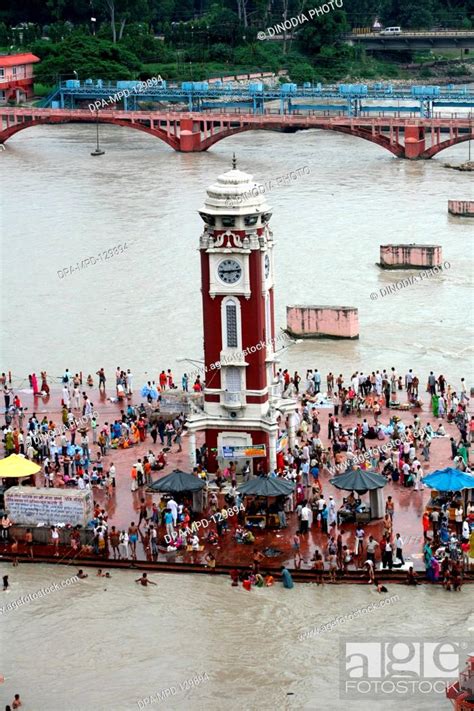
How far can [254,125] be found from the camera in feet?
337

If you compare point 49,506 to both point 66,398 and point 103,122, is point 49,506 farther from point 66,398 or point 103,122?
point 103,122

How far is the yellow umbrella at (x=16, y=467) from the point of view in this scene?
139 feet

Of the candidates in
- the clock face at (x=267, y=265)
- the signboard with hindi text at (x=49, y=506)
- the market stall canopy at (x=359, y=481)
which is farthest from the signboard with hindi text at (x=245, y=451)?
the clock face at (x=267, y=265)

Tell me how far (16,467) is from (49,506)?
2025 mm

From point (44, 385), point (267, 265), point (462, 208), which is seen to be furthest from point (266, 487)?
point (462, 208)

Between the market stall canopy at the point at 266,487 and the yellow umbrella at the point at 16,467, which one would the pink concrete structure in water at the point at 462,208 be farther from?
the market stall canopy at the point at 266,487

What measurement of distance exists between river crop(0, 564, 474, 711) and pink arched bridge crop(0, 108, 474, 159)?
202 feet

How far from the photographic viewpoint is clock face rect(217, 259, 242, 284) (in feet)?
138

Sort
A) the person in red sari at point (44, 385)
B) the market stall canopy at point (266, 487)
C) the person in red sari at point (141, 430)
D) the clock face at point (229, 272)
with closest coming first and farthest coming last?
the market stall canopy at point (266, 487)
the clock face at point (229, 272)
the person in red sari at point (141, 430)
the person in red sari at point (44, 385)

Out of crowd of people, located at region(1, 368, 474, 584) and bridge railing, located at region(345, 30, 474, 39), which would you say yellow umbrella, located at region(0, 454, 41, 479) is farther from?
bridge railing, located at region(345, 30, 474, 39)

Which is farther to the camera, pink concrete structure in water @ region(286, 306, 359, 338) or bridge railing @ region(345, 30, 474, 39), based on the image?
bridge railing @ region(345, 30, 474, 39)

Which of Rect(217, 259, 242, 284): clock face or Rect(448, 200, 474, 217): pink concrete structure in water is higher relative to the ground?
Rect(217, 259, 242, 284): clock face

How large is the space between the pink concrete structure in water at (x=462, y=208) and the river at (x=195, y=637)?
143 feet

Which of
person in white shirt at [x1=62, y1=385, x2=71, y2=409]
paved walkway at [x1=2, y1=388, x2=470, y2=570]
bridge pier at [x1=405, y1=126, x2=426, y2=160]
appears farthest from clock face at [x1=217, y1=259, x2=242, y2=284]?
bridge pier at [x1=405, y1=126, x2=426, y2=160]
